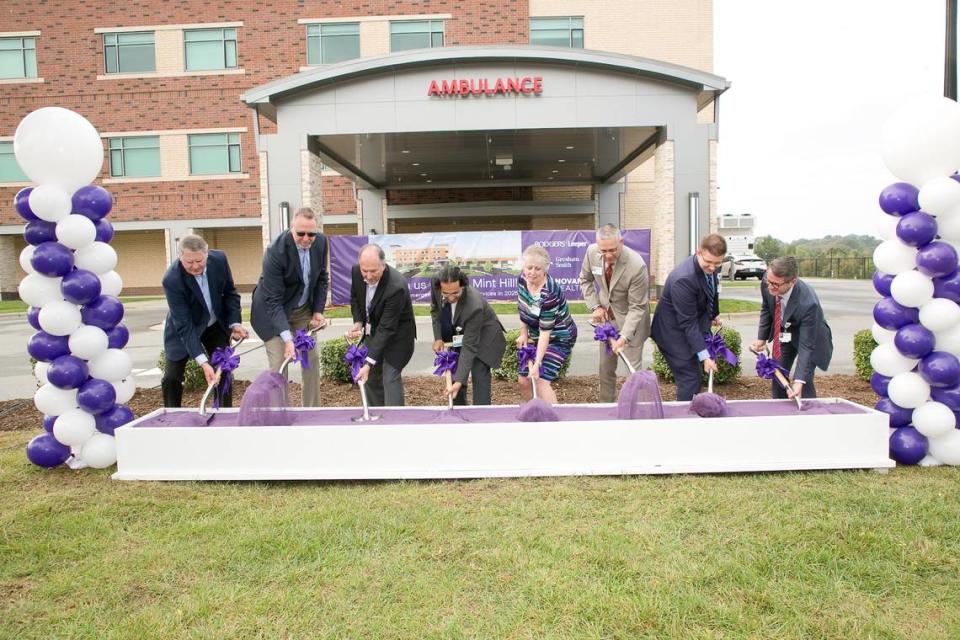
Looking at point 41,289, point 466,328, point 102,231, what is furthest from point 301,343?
point 41,289

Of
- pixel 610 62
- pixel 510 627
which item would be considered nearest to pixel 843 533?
pixel 510 627

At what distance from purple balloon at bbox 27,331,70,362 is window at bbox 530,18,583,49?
77.0ft

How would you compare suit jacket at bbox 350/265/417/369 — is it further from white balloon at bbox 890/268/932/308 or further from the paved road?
the paved road

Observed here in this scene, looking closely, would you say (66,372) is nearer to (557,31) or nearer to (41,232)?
(41,232)

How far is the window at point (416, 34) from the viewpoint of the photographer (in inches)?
961

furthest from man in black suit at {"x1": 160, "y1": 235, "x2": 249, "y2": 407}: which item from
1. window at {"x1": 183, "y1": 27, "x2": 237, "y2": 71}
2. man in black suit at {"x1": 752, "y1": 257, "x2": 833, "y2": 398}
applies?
window at {"x1": 183, "y1": 27, "x2": 237, "y2": 71}

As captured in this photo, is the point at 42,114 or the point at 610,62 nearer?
the point at 42,114

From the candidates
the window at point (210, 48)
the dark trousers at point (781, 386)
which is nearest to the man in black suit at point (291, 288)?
the dark trousers at point (781, 386)

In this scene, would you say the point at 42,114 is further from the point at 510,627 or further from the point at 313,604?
the point at 510,627

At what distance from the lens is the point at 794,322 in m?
5.07

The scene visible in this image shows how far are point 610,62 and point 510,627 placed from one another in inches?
564

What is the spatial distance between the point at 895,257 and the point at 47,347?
5.56m

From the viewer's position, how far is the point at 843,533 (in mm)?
3301

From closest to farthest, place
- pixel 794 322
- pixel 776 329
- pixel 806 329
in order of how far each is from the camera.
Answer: pixel 806 329 < pixel 794 322 < pixel 776 329
